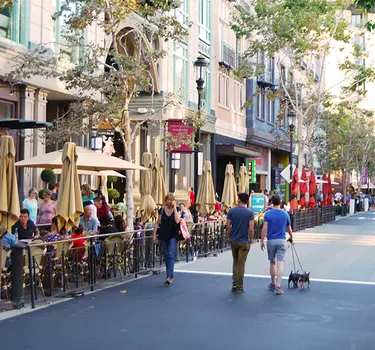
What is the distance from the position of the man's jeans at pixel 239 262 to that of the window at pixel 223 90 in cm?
2847

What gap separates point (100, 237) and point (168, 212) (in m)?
1.36

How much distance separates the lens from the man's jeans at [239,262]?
521 inches

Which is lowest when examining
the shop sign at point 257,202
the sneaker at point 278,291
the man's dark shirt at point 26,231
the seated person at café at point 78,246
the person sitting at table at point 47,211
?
the sneaker at point 278,291

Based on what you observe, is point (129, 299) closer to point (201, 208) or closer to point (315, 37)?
point (201, 208)

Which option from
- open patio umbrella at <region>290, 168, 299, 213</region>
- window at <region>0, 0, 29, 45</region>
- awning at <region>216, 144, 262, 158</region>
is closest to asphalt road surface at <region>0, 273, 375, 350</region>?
window at <region>0, 0, 29, 45</region>

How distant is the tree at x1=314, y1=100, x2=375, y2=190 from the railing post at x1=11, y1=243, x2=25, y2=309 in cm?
4067

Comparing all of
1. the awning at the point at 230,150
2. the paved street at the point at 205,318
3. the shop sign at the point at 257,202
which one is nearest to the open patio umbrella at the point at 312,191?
the awning at the point at 230,150

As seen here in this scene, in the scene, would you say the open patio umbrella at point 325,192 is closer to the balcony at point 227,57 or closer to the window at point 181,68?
A: the balcony at point 227,57

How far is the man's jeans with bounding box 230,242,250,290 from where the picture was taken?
1323 cm

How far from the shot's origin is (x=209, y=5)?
40.0m

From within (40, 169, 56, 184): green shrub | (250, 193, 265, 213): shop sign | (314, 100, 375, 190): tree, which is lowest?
(250, 193, 265, 213): shop sign

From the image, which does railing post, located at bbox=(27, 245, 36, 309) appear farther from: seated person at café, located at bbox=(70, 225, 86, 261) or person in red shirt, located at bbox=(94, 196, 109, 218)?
person in red shirt, located at bbox=(94, 196, 109, 218)

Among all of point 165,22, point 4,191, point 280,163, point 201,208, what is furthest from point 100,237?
point 280,163

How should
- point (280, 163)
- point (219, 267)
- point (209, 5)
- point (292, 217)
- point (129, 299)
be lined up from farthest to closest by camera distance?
point (280, 163) < point (209, 5) < point (292, 217) < point (219, 267) < point (129, 299)
